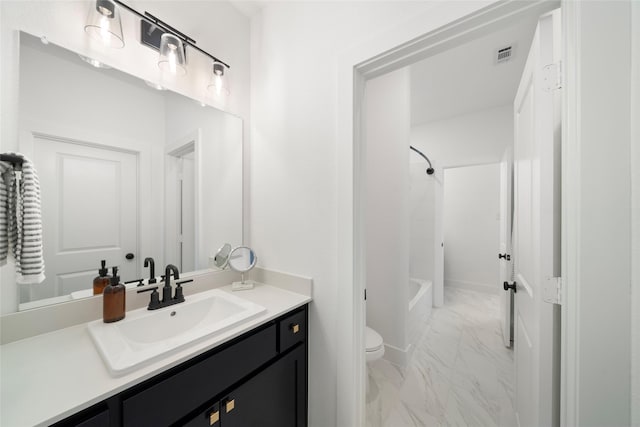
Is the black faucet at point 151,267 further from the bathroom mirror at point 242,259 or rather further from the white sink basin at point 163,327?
the bathroom mirror at point 242,259

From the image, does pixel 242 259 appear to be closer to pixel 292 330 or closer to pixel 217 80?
pixel 292 330

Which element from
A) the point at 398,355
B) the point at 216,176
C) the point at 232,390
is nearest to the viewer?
the point at 232,390

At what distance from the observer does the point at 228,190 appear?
1.55 m

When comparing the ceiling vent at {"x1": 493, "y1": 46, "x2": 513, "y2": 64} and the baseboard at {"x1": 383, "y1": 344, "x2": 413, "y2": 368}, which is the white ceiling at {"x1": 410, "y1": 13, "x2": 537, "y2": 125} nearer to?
the ceiling vent at {"x1": 493, "y1": 46, "x2": 513, "y2": 64}

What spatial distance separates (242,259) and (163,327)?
0.52 m

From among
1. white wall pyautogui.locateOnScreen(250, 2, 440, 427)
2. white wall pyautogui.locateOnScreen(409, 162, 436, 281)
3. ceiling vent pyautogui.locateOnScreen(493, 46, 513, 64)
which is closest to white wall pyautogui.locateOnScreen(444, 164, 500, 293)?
white wall pyautogui.locateOnScreen(409, 162, 436, 281)

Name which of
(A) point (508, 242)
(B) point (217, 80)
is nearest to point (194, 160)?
(B) point (217, 80)

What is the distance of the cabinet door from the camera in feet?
2.94

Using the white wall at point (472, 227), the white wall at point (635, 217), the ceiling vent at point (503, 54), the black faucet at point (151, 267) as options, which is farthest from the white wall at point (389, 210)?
the white wall at point (472, 227)

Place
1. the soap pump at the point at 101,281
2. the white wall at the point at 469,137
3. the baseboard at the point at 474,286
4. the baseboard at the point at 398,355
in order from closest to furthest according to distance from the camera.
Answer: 1. the soap pump at the point at 101,281
2. the baseboard at the point at 398,355
3. the white wall at the point at 469,137
4. the baseboard at the point at 474,286

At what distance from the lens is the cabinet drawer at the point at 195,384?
26.4 inches

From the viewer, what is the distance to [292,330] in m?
1.16

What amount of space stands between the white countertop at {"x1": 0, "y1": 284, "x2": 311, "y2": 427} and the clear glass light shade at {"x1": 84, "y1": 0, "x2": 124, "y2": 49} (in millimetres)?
1244

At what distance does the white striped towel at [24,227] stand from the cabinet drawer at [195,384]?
465 mm
